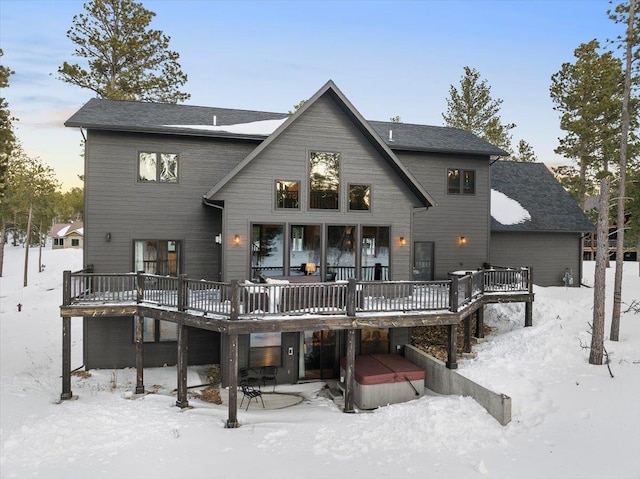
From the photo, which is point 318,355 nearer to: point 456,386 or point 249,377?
point 249,377

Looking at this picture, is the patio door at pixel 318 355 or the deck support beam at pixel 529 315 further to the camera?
the deck support beam at pixel 529 315

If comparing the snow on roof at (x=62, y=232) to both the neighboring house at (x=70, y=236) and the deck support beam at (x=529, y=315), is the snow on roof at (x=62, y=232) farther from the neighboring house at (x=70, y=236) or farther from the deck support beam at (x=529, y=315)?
the deck support beam at (x=529, y=315)

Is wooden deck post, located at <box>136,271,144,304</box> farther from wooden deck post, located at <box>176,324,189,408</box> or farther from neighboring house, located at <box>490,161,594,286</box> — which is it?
neighboring house, located at <box>490,161,594,286</box>

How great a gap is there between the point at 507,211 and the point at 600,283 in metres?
9.22

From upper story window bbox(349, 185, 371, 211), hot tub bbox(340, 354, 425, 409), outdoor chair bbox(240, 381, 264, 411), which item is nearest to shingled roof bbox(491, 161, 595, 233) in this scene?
upper story window bbox(349, 185, 371, 211)

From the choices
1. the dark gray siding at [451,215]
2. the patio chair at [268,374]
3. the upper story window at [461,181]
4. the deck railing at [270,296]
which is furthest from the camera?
the upper story window at [461,181]

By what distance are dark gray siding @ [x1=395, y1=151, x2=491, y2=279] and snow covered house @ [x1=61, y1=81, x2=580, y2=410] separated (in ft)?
10.6

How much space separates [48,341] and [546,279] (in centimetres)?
2596

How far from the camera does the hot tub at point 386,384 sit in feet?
38.0

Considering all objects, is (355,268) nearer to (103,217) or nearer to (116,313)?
(116,313)

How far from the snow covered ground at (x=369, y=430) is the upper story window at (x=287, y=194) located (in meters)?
6.20

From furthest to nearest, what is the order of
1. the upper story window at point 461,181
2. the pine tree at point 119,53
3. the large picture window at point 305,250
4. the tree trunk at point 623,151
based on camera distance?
the pine tree at point 119,53, the upper story window at point 461,181, the large picture window at point 305,250, the tree trunk at point 623,151

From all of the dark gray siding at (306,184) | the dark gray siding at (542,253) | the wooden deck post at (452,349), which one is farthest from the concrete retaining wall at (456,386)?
the dark gray siding at (542,253)

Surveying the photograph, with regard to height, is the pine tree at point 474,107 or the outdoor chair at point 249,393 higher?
the pine tree at point 474,107
